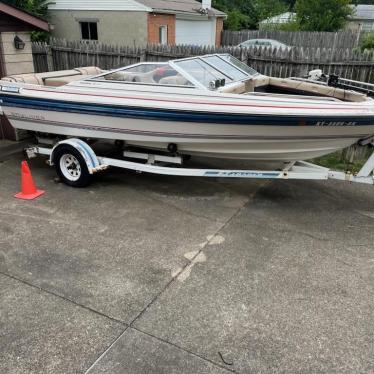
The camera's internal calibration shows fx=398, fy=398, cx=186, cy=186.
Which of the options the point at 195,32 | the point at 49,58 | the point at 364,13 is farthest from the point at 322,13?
the point at 364,13

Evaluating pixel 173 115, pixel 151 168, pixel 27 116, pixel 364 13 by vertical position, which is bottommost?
pixel 151 168

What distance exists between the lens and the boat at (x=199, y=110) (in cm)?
454

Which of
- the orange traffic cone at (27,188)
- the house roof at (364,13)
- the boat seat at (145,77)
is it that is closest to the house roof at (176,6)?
the boat seat at (145,77)

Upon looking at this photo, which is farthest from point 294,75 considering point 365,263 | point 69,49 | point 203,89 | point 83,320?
point 83,320

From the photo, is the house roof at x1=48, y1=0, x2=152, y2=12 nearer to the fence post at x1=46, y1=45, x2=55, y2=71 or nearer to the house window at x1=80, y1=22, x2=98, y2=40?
the house window at x1=80, y1=22, x2=98, y2=40

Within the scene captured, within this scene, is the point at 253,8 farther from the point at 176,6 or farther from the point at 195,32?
the point at 176,6

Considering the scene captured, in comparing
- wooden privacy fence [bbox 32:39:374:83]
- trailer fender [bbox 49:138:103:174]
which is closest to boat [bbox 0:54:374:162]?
trailer fender [bbox 49:138:103:174]

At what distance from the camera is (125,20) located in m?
17.7

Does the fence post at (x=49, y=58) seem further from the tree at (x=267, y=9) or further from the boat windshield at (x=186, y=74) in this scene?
the tree at (x=267, y=9)

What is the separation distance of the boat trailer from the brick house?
13.0 metres

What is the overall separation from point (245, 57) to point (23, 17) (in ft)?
13.9

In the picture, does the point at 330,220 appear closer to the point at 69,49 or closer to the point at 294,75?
the point at 294,75

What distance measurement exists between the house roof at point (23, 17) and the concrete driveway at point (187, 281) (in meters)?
3.14

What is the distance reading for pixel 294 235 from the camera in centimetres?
450
